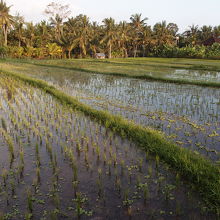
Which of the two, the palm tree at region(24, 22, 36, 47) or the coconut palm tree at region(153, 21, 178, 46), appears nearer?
the palm tree at region(24, 22, 36, 47)

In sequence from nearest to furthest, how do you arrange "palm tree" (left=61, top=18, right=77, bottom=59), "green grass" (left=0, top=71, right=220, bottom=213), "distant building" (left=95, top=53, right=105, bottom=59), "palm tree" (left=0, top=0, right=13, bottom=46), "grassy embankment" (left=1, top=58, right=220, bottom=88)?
"green grass" (left=0, top=71, right=220, bottom=213) < "grassy embankment" (left=1, top=58, right=220, bottom=88) < "palm tree" (left=0, top=0, right=13, bottom=46) < "palm tree" (left=61, top=18, right=77, bottom=59) < "distant building" (left=95, top=53, right=105, bottom=59)

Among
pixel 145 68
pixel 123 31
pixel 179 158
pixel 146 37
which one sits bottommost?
pixel 179 158

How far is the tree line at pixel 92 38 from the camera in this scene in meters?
33.5

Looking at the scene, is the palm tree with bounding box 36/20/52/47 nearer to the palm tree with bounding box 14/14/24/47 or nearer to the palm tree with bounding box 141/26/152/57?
the palm tree with bounding box 14/14/24/47

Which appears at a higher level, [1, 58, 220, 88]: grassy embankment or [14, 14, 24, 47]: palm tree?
[14, 14, 24, 47]: palm tree

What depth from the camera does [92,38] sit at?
38281mm

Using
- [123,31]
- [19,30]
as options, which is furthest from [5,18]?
[123,31]

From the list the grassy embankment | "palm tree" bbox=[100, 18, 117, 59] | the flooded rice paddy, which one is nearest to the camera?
the flooded rice paddy

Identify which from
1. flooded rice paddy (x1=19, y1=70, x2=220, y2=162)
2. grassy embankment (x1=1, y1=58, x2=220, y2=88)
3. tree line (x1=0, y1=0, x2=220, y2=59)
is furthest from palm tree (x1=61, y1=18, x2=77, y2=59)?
→ flooded rice paddy (x1=19, y1=70, x2=220, y2=162)

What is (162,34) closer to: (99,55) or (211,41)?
(211,41)

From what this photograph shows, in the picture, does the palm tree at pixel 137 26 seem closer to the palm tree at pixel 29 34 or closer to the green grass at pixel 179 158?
the palm tree at pixel 29 34

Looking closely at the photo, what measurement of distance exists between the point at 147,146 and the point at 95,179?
53.8 inches

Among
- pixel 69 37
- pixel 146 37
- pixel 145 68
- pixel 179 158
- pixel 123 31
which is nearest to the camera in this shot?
pixel 179 158

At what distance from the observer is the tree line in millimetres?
33531
